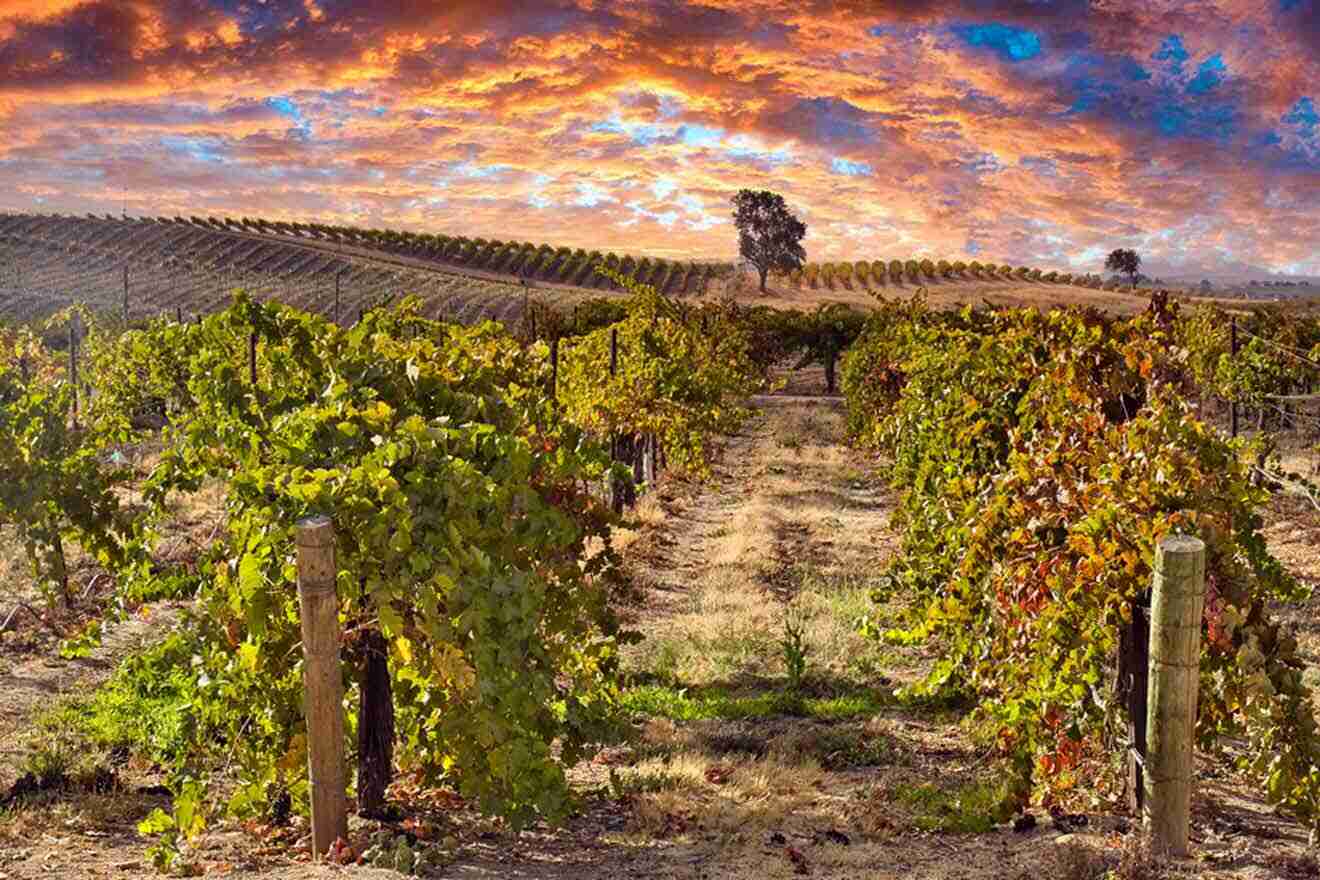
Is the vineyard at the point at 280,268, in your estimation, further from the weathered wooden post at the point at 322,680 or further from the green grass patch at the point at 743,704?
the weathered wooden post at the point at 322,680

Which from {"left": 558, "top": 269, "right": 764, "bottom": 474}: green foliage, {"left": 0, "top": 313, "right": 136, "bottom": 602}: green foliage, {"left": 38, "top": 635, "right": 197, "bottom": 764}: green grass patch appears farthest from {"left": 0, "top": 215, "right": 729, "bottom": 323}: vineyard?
{"left": 38, "top": 635, "right": 197, "bottom": 764}: green grass patch

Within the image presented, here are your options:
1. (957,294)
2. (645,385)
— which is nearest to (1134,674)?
(645,385)

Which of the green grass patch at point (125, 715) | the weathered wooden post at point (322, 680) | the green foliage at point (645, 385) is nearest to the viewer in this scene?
the weathered wooden post at point (322, 680)

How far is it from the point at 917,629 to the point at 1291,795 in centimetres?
227

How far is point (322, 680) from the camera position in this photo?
14.8 ft

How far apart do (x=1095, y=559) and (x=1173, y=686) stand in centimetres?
70

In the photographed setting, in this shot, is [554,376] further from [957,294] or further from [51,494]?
[957,294]

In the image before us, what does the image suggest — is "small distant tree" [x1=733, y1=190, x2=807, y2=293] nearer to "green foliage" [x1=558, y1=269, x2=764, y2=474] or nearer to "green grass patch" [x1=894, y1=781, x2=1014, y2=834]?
"green foliage" [x1=558, y1=269, x2=764, y2=474]

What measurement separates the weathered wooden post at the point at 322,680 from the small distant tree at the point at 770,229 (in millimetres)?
78817

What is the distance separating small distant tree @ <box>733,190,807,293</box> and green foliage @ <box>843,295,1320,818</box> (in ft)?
251

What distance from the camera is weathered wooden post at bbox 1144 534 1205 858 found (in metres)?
4.45

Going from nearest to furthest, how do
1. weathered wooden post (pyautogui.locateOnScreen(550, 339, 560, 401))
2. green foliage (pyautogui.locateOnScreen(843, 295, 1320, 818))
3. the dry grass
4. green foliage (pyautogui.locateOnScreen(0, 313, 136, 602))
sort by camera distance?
1. green foliage (pyautogui.locateOnScreen(843, 295, 1320, 818))
2. green foliage (pyautogui.locateOnScreen(0, 313, 136, 602))
3. weathered wooden post (pyautogui.locateOnScreen(550, 339, 560, 401))
4. the dry grass

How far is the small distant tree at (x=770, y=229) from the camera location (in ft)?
270

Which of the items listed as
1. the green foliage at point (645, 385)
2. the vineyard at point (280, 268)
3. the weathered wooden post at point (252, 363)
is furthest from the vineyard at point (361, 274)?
the weathered wooden post at point (252, 363)
